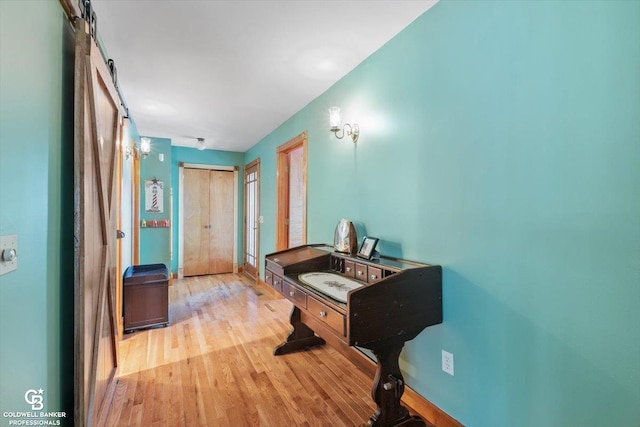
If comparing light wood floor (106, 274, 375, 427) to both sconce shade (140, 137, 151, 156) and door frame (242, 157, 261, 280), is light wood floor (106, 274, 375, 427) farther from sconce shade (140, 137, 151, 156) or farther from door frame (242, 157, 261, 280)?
sconce shade (140, 137, 151, 156)

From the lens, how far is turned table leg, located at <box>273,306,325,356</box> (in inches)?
108

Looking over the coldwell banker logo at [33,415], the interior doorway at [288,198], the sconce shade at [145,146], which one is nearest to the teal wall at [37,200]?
the coldwell banker logo at [33,415]

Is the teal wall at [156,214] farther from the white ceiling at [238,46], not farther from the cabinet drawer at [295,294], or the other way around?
the cabinet drawer at [295,294]

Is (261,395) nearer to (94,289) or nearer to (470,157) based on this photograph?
(94,289)

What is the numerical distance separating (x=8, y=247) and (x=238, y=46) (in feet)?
6.36

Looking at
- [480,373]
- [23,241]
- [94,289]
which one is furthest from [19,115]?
[480,373]

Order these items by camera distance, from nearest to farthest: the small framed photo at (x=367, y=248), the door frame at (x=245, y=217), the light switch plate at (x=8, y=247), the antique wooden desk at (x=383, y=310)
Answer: the light switch plate at (x=8, y=247)
the antique wooden desk at (x=383, y=310)
the small framed photo at (x=367, y=248)
the door frame at (x=245, y=217)

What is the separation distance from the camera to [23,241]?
1.03 meters

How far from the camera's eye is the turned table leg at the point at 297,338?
275 cm

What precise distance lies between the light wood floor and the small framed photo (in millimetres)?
970

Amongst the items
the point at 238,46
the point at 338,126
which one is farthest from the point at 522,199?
the point at 238,46

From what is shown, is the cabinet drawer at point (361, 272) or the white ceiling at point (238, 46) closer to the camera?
the white ceiling at point (238, 46)

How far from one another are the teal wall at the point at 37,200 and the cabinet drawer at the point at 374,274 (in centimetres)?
163

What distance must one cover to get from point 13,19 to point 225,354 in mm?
2552
